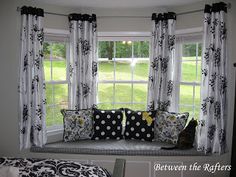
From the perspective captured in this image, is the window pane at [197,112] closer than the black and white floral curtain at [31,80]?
No

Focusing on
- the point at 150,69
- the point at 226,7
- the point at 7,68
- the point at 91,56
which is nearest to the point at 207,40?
the point at 226,7

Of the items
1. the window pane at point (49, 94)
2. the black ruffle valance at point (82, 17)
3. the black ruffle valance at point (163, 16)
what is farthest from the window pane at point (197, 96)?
the window pane at point (49, 94)

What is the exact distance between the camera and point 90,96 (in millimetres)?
4008

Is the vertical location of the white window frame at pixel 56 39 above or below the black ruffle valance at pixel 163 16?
below

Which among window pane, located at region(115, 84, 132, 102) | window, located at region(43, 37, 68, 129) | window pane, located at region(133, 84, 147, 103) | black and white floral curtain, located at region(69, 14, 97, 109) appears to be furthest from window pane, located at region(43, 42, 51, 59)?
window pane, located at region(133, 84, 147, 103)

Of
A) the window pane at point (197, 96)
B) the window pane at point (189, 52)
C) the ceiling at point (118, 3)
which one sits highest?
the ceiling at point (118, 3)

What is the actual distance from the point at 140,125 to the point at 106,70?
1.09 meters

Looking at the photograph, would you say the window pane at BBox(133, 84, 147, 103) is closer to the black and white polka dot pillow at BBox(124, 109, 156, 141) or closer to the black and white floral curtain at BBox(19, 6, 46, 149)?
the black and white polka dot pillow at BBox(124, 109, 156, 141)

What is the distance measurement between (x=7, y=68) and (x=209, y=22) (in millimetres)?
2672

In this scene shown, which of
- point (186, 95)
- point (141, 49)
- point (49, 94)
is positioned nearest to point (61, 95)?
point (49, 94)

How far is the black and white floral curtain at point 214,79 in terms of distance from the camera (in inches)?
129

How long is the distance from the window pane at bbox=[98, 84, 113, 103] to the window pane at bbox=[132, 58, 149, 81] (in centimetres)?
45

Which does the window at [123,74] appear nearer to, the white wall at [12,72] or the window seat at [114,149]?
the window seat at [114,149]

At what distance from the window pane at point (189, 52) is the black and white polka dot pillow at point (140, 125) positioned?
96cm
